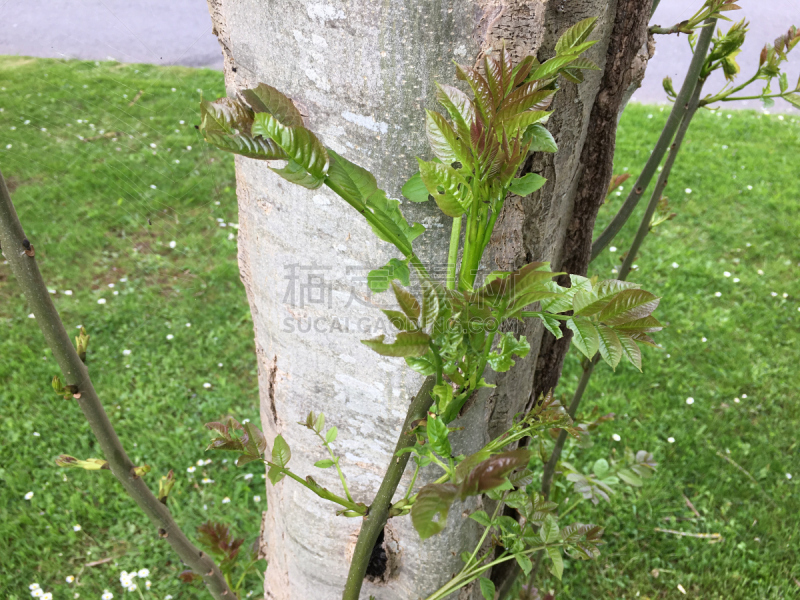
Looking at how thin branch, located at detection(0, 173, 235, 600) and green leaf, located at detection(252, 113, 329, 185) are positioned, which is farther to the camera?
thin branch, located at detection(0, 173, 235, 600)

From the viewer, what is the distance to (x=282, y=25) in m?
0.71

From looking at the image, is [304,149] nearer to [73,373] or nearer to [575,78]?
[575,78]

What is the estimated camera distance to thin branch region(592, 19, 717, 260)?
1332 mm

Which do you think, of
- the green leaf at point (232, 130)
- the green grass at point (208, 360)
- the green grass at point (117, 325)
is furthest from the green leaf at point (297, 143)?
the green grass at point (117, 325)

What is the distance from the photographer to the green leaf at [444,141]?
2.01 ft

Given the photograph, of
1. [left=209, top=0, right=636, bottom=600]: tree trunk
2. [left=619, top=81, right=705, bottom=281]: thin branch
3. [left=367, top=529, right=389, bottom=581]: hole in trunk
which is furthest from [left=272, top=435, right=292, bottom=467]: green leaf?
[left=619, top=81, right=705, bottom=281]: thin branch

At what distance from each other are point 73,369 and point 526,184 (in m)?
0.80

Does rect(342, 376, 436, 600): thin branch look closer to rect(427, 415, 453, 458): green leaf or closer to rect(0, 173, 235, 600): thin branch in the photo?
rect(427, 415, 453, 458): green leaf

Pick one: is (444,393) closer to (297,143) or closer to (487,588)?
(297,143)

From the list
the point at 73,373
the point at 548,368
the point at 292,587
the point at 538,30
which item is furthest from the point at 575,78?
the point at 292,587

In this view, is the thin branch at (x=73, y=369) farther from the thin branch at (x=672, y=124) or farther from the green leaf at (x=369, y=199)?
the thin branch at (x=672, y=124)

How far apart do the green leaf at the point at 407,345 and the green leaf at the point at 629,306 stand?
194 mm

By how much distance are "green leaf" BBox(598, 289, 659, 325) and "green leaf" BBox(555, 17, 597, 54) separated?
276 mm

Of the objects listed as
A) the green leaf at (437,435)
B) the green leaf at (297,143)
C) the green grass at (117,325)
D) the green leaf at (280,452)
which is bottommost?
the green grass at (117,325)
